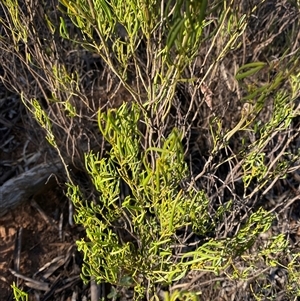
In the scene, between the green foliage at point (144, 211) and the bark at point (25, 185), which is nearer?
the green foliage at point (144, 211)

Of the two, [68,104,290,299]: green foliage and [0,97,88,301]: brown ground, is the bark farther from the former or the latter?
[68,104,290,299]: green foliage

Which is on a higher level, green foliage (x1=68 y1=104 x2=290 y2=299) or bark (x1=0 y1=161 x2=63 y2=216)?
green foliage (x1=68 y1=104 x2=290 y2=299)

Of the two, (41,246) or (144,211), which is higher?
(144,211)

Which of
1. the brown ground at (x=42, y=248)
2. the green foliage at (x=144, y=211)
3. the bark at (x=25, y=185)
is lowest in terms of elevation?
the brown ground at (x=42, y=248)

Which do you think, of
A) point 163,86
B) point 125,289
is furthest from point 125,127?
point 125,289

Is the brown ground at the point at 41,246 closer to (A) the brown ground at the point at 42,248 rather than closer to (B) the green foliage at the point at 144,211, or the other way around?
(A) the brown ground at the point at 42,248

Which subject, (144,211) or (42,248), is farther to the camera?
(42,248)

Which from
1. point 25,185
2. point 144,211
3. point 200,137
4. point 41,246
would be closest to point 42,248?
point 41,246

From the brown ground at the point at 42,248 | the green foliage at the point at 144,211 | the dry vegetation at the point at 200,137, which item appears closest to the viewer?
the green foliage at the point at 144,211

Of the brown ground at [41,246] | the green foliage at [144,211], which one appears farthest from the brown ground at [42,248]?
the green foliage at [144,211]

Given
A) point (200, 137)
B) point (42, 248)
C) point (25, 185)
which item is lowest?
point (42, 248)

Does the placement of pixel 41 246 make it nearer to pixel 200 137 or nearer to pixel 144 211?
pixel 200 137

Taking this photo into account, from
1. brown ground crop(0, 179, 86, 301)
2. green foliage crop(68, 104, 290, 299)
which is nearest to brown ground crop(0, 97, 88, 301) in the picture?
brown ground crop(0, 179, 86, 301)

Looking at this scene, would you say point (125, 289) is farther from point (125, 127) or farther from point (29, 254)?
point (125, 127)
